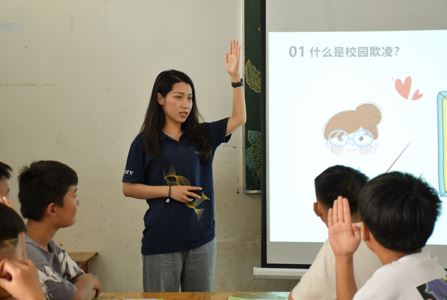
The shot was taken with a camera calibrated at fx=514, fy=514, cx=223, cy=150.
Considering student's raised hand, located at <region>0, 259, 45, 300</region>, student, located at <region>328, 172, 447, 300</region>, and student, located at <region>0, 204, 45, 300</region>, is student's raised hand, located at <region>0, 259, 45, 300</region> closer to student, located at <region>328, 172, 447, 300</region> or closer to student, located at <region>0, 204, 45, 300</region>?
student, located at <region>0, 204, 45, 300</region>

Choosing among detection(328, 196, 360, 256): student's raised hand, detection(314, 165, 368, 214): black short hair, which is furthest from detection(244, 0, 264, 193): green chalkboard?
detection(328, 196, 360, 256): student's raised hand

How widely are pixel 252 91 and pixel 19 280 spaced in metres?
2.15

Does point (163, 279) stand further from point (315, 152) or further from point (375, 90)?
point (375, 90)

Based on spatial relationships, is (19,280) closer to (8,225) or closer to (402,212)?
(8,225)

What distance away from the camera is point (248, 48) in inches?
122

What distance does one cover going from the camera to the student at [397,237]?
1.15 m

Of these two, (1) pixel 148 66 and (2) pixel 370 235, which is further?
(1) pixel 148 66

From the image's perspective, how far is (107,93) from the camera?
10.5 ft

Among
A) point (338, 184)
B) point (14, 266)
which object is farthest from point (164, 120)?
point (14, 266)

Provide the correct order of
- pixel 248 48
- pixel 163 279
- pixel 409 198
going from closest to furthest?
pixel 409 198 < pixel 163 279 < pixel 248 48

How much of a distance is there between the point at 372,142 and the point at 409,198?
1.58 meters

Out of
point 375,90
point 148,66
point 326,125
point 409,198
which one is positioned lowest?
point 409,198

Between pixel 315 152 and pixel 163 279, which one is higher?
pixel 315 152

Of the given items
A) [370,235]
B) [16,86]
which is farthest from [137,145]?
[370,235]
